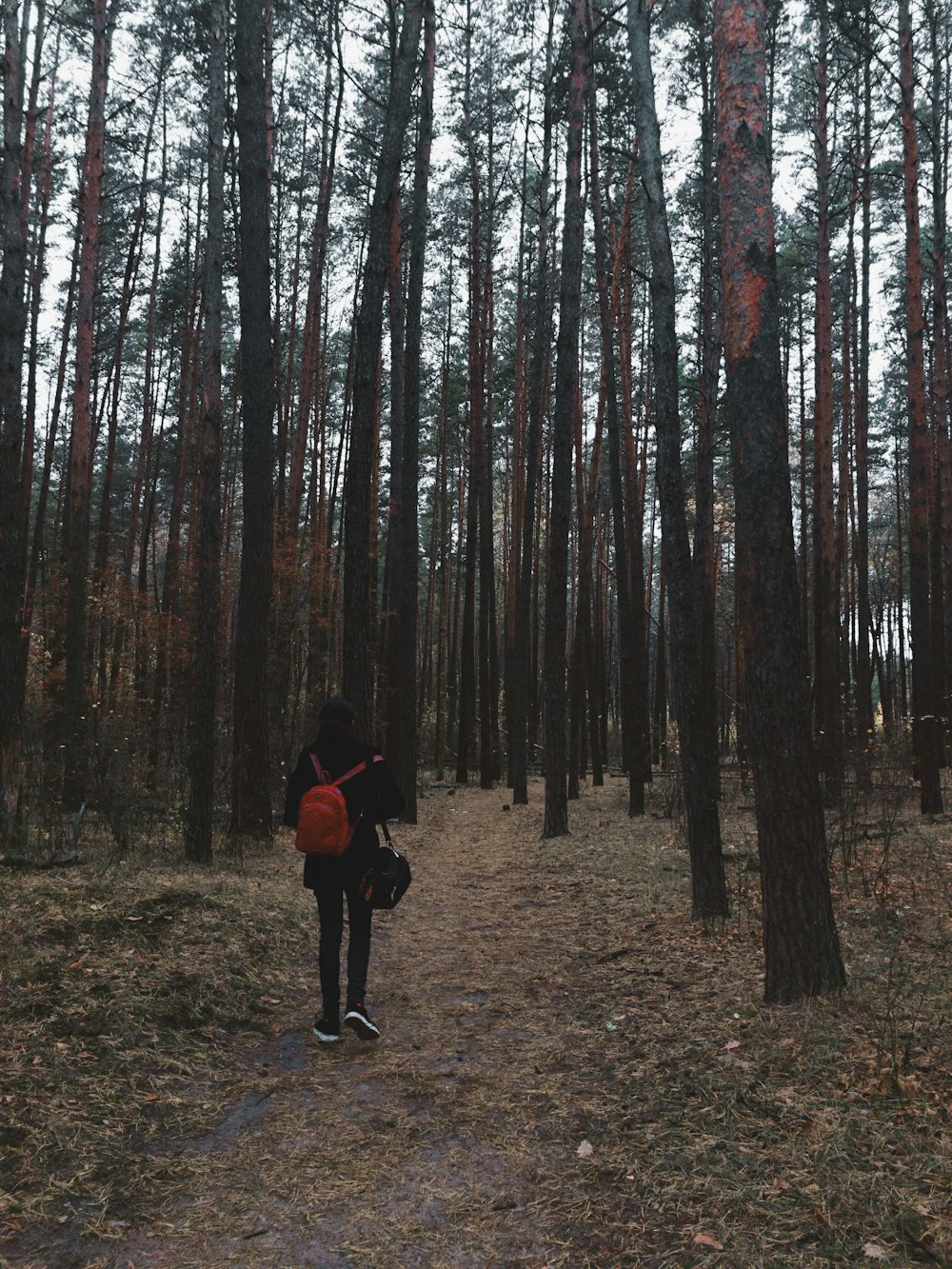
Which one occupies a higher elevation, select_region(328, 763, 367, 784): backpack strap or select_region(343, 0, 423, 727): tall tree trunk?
select_region(343, 0, 423, 727): tall tree trunk

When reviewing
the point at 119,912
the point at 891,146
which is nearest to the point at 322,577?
the point at 119,912

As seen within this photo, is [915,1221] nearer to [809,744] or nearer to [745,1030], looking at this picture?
[745,1030]

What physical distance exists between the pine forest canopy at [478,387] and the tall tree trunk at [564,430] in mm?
58

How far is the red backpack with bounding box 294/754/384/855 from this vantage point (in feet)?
14.6

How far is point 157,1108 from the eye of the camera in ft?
11.9

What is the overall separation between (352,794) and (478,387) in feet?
52.9

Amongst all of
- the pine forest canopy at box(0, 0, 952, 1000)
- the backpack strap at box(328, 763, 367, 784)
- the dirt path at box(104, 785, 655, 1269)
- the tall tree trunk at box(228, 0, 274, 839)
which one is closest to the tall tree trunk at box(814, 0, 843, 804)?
the pine forest canopy at box(0, 0, 952, 1000)

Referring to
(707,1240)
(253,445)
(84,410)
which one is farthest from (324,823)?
(84,410)

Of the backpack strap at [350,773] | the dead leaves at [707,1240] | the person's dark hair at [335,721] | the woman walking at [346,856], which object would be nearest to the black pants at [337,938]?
the woman walking at [346,856]

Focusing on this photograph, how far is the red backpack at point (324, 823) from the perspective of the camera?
4465 mm

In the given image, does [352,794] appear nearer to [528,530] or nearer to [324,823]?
[324,823]

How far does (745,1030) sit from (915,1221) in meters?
1.64

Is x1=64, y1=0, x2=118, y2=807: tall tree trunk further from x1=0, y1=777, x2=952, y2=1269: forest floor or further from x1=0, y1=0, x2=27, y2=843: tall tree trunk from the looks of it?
x1=0, y1=777, x2=952, y2=1269: forest floor

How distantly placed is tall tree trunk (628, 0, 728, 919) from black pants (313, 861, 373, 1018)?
129 inches
